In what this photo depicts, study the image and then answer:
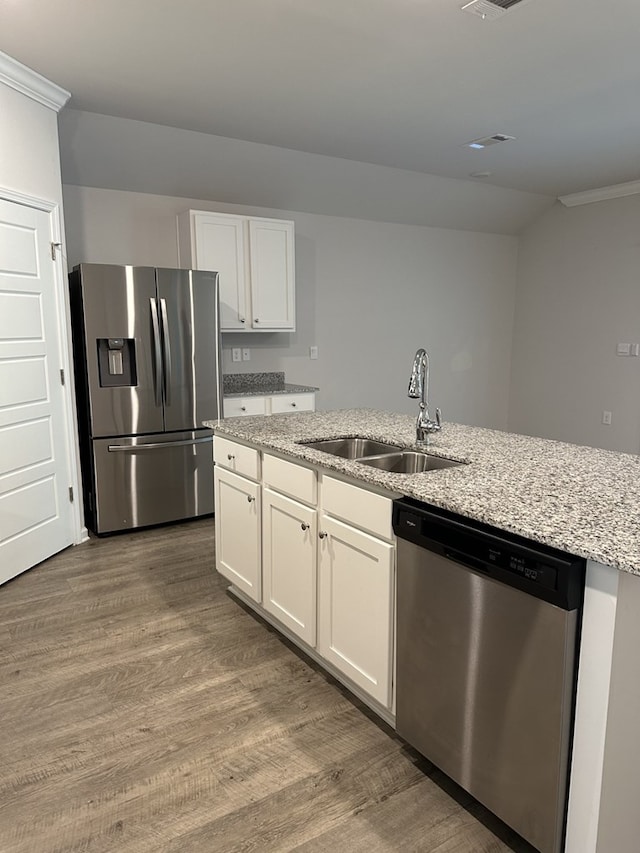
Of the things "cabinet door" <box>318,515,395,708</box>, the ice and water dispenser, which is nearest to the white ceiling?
the ice and water dispenser

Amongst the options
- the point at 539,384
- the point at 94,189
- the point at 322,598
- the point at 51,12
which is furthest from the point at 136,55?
the point at 539,384

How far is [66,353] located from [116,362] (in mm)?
328

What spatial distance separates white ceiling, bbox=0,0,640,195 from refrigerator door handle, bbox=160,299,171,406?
3.85 feet

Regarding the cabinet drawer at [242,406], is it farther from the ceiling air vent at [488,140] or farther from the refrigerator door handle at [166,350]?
the ceiling air vent at [488,140]

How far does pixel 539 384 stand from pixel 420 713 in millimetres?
5432

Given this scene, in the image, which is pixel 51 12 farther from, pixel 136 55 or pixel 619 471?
pixel 619 471

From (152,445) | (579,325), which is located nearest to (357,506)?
(152,445)

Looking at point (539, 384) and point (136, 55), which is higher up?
point (136, 55)

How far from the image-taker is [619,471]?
2088 millimetres

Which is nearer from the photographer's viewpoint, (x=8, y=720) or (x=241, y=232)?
(x=8, y=720)

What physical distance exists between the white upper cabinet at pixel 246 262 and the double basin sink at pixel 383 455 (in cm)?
223

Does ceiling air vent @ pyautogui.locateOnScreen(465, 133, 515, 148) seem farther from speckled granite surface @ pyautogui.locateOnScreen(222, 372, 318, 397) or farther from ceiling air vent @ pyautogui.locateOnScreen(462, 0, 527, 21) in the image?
speckled granite surface @ pyautogui.locateOnScreen(222, 372, 318, 397)

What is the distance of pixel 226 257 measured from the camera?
Answer: 455 centimetres

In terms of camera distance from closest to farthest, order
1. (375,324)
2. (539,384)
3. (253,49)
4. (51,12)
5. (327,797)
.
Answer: (327,797) → (51,12) → (253,49) → (375,324) → (539,384)
